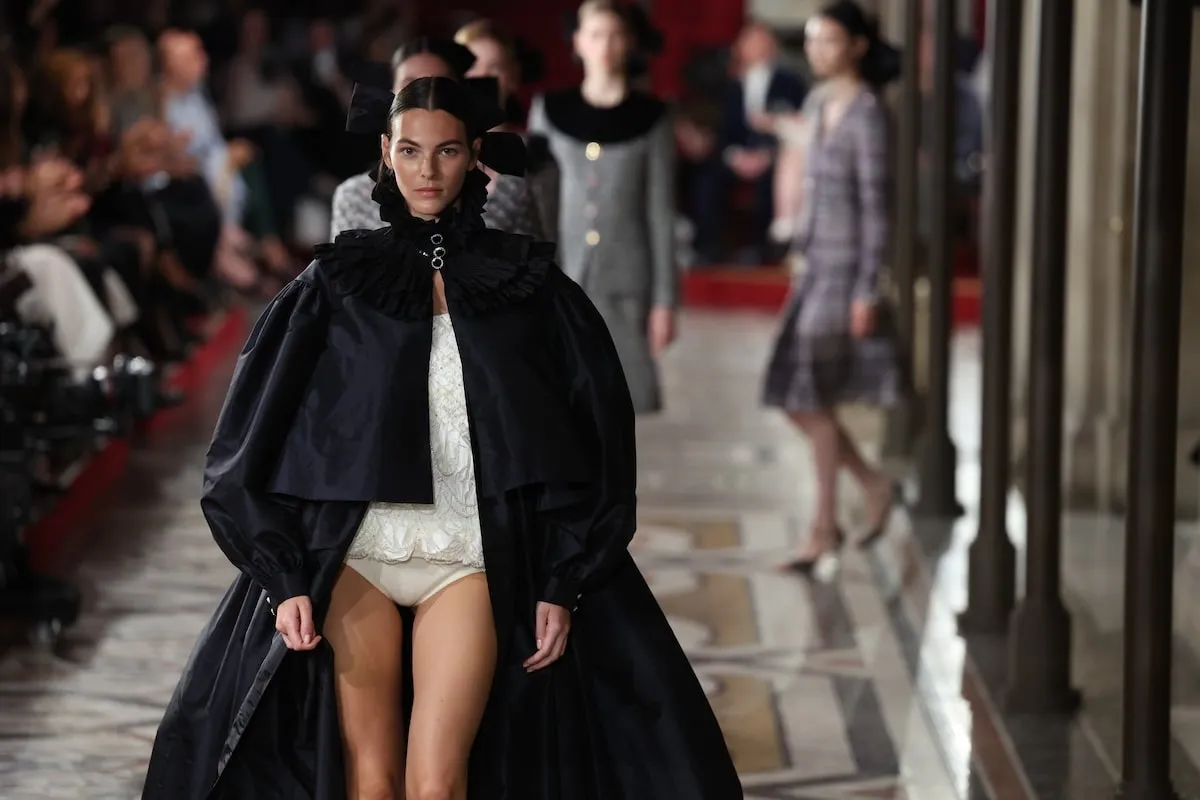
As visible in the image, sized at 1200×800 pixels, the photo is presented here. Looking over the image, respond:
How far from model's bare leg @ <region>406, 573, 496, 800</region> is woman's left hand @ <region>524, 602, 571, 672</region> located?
0.27ft

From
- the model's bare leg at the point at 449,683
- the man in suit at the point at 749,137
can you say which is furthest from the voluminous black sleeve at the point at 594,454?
the man in suit at the point at 749,137

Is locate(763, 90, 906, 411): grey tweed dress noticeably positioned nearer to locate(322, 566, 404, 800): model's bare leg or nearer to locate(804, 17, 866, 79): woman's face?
locate(804, 17, 866, 79): woman's face

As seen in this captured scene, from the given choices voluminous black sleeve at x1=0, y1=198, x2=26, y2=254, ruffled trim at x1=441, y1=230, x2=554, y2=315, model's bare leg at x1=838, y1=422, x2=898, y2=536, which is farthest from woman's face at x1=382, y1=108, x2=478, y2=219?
voluminous black sleeve at x1=0, y1=198, x2=26, y2=254

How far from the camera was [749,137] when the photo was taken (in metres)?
17.0

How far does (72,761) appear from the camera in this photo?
5.52 m

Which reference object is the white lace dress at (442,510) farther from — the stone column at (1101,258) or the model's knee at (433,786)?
the stone column at (1101,258)

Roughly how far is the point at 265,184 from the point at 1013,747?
11916 mm

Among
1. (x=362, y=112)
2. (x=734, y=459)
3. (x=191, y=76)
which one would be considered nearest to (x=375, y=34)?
(x=191, y=76)

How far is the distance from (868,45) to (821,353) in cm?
97

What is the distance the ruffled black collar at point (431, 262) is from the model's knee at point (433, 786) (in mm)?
709

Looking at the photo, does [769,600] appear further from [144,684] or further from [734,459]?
[734,459]

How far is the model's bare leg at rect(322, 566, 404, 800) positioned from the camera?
3.75 m

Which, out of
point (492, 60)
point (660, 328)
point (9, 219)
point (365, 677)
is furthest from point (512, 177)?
point (9, 219)

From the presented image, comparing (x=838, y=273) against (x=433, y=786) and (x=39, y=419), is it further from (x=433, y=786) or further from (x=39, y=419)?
(x=433, y=786)
